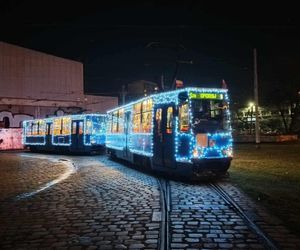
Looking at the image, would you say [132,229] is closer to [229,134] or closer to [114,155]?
[229,134]

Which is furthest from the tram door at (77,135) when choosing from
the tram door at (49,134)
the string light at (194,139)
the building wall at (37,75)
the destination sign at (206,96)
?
the building wall at (37,75)

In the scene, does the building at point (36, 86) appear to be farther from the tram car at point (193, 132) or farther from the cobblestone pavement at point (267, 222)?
the cobblestone pavement at point (267, 222)

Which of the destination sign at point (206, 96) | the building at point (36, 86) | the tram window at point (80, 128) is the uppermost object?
the building at point (36, 86)

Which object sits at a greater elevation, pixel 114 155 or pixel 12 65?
pixel 12 65

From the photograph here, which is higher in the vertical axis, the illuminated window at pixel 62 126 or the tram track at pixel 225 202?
the illuminated window at pixel 62 126

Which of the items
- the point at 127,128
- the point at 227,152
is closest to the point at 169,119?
the point at 227,152

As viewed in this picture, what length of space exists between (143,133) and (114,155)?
7.95 m

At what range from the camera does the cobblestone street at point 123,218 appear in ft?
26.9

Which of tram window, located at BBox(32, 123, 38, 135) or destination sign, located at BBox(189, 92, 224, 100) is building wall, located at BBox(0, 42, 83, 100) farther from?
destination sign, located at BBox(189, 92, 224, 100)

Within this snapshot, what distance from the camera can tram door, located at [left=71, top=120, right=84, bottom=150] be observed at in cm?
3584

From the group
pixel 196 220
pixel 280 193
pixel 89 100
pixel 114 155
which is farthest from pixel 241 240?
pixel 89 100

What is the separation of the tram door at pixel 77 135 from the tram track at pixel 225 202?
20.1 metres

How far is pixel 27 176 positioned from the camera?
19.9 metres

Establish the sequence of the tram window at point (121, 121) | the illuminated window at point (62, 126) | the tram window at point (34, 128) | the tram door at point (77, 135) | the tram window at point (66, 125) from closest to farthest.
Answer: the tram window at point (121, 121) < the tram door at point (77, 135) < the tram window at point (66, 125) < the illuminated window at point (62, 126) < the tram window at point (34, 128)
